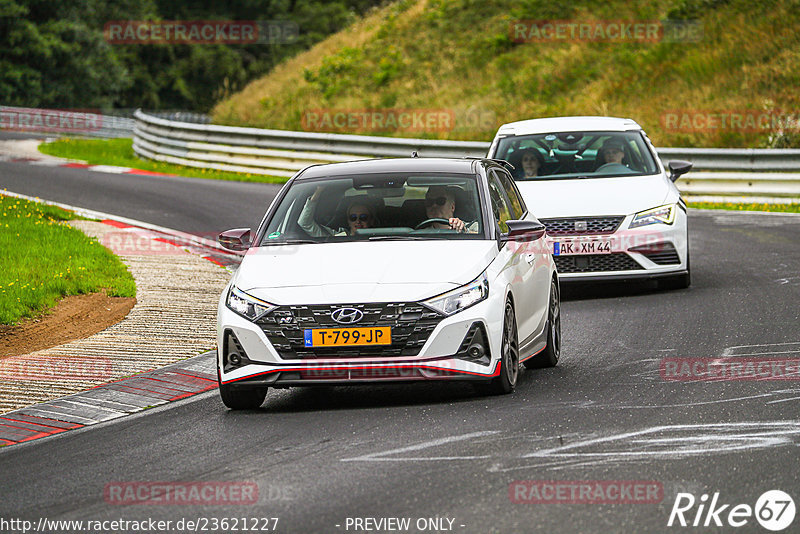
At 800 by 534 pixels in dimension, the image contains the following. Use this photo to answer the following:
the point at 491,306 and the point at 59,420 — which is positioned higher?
the point at 491,306

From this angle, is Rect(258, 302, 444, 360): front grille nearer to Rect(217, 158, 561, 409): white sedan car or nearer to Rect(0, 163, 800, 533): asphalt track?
Rect(217, 158, 561, 409): white sedan car

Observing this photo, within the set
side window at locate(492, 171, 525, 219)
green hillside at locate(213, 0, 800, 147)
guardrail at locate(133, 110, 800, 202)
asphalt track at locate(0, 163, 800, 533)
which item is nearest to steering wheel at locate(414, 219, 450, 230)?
side window at locate(492, 171, 525, 219)

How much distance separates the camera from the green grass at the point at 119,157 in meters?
28.4

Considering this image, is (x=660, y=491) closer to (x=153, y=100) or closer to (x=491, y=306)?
(x=491, y=306)

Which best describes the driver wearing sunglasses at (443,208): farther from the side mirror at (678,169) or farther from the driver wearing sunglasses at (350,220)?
the side mirror at (678,169)

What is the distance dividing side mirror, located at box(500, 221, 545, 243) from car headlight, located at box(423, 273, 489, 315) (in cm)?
80

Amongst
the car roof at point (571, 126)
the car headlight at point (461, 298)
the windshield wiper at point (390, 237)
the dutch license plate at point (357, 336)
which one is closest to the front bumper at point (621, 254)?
the car roof at point (571, 126)

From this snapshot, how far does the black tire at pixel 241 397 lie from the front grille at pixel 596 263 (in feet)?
18.0

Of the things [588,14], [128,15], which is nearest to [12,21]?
[128,15]

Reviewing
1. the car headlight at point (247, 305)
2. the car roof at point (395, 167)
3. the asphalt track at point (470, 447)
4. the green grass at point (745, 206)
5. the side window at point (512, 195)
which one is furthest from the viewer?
the green grass at point (745, 206)

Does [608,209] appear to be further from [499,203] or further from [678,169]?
[499,203]

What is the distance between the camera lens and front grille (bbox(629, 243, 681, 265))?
13438mm

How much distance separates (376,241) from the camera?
8.96 meters

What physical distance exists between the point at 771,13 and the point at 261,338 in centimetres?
2799
